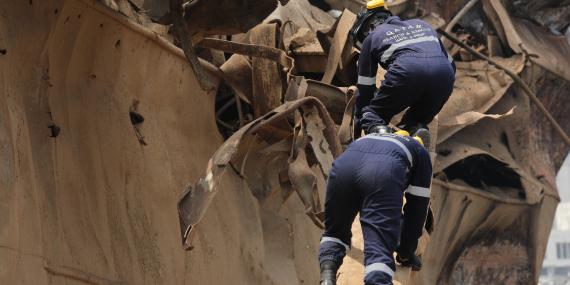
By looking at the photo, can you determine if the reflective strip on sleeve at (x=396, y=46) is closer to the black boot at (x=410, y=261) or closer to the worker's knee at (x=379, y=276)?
the black boot at (x=410, y=261)

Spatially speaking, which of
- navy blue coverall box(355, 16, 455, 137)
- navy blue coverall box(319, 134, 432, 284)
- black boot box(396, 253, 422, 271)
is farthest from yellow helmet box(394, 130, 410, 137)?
black boot box(396, 253, 422, 271)

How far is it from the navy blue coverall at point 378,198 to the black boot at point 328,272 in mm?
34

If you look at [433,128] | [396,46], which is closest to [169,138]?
[433,128]

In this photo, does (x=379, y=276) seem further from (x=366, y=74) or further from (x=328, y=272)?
(x=366, y=74)

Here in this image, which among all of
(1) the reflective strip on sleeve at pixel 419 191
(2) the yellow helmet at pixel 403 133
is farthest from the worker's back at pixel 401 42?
(1) the reflective strip on sleeve at pixel 419 191

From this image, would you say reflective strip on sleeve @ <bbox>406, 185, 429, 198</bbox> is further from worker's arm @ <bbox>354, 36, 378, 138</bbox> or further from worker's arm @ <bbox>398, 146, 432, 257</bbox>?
worker's arm @ <bbox>354, 36, 378, 138</bbox>

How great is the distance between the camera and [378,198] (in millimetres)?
5406

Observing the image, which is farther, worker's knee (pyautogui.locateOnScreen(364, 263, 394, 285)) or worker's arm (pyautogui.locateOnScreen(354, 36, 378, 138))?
worker's arm (pyautogui.locateOnScreen(354, 36, 378, 138))

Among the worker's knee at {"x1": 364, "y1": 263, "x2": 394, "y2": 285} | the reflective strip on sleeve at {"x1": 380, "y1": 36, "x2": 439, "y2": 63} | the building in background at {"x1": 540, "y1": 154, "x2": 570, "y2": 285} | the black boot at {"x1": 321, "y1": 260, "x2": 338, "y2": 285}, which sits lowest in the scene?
the building in background at {"x1": 540, "y1": 154, "x2": 570, "y2": 285}

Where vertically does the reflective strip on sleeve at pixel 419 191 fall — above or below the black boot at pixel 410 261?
above

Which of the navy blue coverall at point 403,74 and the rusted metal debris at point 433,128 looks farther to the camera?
the rusted metal debris at point 433,128

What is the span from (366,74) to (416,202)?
2.37ft

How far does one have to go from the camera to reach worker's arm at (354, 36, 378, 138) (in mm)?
6027

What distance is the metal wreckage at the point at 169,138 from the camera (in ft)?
21.4
